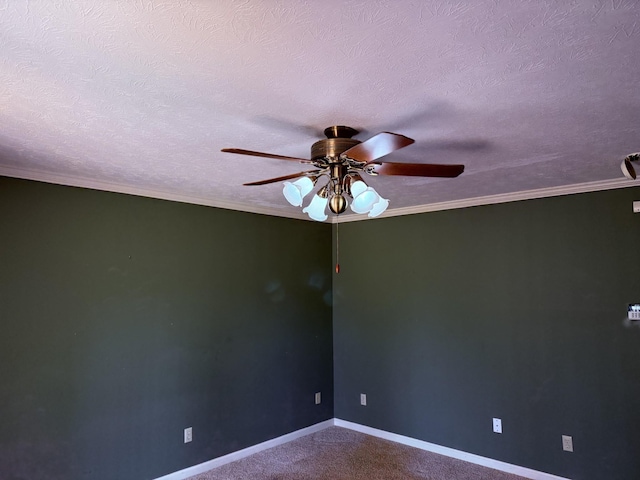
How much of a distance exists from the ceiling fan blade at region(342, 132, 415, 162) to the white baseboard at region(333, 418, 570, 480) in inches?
127

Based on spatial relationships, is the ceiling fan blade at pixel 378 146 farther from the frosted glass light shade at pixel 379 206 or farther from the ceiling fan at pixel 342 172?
the frosted glass light shade at pixel 379 206

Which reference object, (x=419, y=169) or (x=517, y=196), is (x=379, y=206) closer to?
(x=419, y=169)

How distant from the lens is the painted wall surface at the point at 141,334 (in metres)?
2.88

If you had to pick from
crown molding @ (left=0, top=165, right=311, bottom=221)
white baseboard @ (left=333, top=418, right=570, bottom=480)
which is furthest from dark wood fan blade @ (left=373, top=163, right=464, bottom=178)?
white baseboard @ (left=333, top=418, right=570, bottom=480)

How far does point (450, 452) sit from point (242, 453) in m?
1.96

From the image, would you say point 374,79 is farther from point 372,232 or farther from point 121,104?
point 372,232

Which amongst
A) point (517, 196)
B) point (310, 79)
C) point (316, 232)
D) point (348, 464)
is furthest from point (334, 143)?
point (348, 464)

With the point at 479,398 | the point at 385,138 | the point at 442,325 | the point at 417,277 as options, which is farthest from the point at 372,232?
the point at 385,138

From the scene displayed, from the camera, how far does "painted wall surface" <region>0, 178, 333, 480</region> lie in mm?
2879

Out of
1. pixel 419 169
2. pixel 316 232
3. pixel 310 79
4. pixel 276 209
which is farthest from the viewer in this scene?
pixel 316 232

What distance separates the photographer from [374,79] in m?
1.61

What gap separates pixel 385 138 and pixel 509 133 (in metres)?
0.96

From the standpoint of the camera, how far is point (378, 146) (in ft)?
5.56

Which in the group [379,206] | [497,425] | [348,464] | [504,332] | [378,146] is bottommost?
[348,464]
